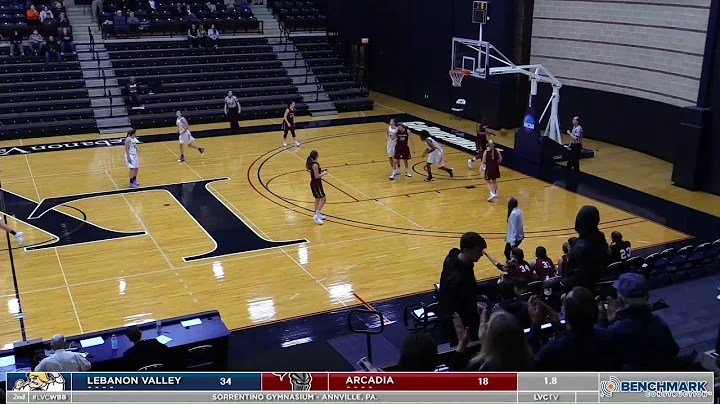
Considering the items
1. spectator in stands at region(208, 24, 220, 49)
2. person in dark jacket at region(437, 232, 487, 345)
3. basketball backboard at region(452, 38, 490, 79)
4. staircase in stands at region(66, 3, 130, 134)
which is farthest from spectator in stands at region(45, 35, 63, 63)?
person in dark jacket at region(437, 232, 487, 345)

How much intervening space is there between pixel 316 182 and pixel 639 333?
10096 mm

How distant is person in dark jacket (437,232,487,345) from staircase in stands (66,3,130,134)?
19.3 meters

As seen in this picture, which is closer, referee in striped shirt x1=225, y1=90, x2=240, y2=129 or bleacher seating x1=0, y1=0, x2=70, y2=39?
referee in striped shirt x1=225, y1=90, x2=240, y2=129

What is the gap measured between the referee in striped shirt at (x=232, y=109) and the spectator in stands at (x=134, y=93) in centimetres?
330

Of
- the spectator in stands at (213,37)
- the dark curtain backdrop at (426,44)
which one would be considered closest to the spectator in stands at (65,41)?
the spectator in stands at (213,37)

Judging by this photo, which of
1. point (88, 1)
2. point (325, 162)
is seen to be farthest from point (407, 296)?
point (88, 1)

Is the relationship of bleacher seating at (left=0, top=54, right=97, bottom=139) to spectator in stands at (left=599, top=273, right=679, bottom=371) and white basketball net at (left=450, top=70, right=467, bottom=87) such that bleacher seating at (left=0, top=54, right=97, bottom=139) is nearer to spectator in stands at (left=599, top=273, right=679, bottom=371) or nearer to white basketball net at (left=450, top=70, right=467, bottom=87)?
white basketball net at (left=450, top=70, right=467, bottom=87)

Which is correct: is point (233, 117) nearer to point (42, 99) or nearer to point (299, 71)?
point (299, 71)

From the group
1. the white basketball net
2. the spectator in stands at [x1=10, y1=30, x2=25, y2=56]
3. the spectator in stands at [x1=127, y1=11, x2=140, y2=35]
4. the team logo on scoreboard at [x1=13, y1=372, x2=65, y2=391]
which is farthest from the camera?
the spectator in stands at [x1=127, y1=11, x2=140, y2=35]

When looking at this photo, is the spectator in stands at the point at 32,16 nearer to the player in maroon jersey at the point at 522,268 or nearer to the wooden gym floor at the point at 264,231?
the wooden gym floor at the point at 264,231

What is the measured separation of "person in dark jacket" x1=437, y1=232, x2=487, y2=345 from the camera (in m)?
6.43

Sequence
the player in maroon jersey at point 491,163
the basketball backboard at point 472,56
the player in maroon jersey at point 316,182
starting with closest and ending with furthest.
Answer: the player in maroon jersey at point 316,182, the player in maroon jersey at point 491,163, the basketball backboard at point 472,56

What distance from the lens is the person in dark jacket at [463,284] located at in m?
6.43

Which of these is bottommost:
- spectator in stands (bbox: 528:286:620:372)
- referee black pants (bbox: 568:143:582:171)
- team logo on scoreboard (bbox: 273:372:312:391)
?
referee black pants (bbox: 568:143:582:171)
